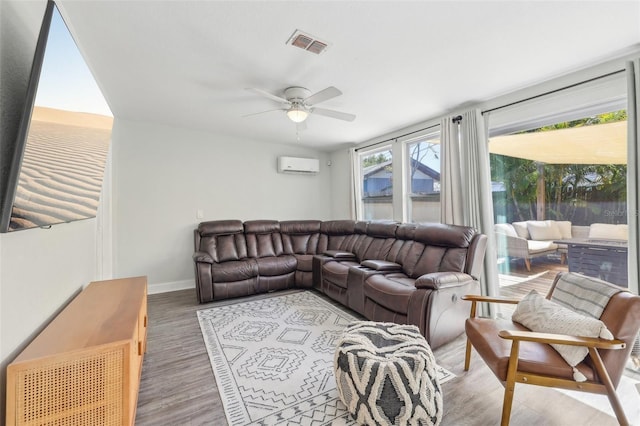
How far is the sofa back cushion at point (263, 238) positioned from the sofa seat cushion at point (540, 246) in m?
3.42

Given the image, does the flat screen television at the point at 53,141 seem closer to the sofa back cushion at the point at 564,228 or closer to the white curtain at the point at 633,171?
the white curtain at the point at 633,171

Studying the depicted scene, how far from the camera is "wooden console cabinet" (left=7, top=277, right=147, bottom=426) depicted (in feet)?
3.11

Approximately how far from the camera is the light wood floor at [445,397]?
153 cm

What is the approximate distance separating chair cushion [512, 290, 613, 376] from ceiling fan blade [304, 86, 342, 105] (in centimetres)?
215


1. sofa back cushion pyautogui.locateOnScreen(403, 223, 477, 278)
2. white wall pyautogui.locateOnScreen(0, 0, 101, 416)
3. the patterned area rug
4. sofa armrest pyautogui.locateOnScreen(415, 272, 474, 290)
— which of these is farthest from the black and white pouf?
white wall pyautogui.locateOnScreen(0, 0, 101, 416)

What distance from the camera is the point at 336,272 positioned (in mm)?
3316

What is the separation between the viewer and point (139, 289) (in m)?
1.93

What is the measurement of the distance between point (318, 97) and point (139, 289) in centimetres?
217

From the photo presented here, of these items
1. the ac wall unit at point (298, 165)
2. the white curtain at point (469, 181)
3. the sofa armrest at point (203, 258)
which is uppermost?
the ac wall unit at point (298, 165)

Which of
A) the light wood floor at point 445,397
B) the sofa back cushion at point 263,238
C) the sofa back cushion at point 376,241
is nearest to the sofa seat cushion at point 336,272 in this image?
the sofa back cushion at point 376,241

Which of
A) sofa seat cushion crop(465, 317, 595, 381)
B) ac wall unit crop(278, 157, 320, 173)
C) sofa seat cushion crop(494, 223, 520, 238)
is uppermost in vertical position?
ac wall unit crop(278, 157, 320, 173)

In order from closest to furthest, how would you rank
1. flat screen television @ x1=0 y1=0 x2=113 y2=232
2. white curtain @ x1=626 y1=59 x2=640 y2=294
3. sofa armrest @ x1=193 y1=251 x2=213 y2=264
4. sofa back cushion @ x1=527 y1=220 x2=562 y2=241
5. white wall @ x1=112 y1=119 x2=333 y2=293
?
flat screen television @ x1=0 y1=0 x2=113 y2=232 < white curtain @ x1=626 y1=59 x2=640 y2=294 < sofa back cushion @ x1=527 y1=220 x2=562 y2=241 < sofa armrest @ x1=193 y1=251 x2=213 y2=264 < white wall @ x1=112 y1=119 x2=333 y2=293

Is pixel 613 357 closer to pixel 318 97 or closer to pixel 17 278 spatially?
pixel 318 97

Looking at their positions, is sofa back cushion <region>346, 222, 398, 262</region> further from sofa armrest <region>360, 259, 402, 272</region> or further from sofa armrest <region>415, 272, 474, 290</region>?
sofa armrest <region>415, 272, 474, 290</region>
